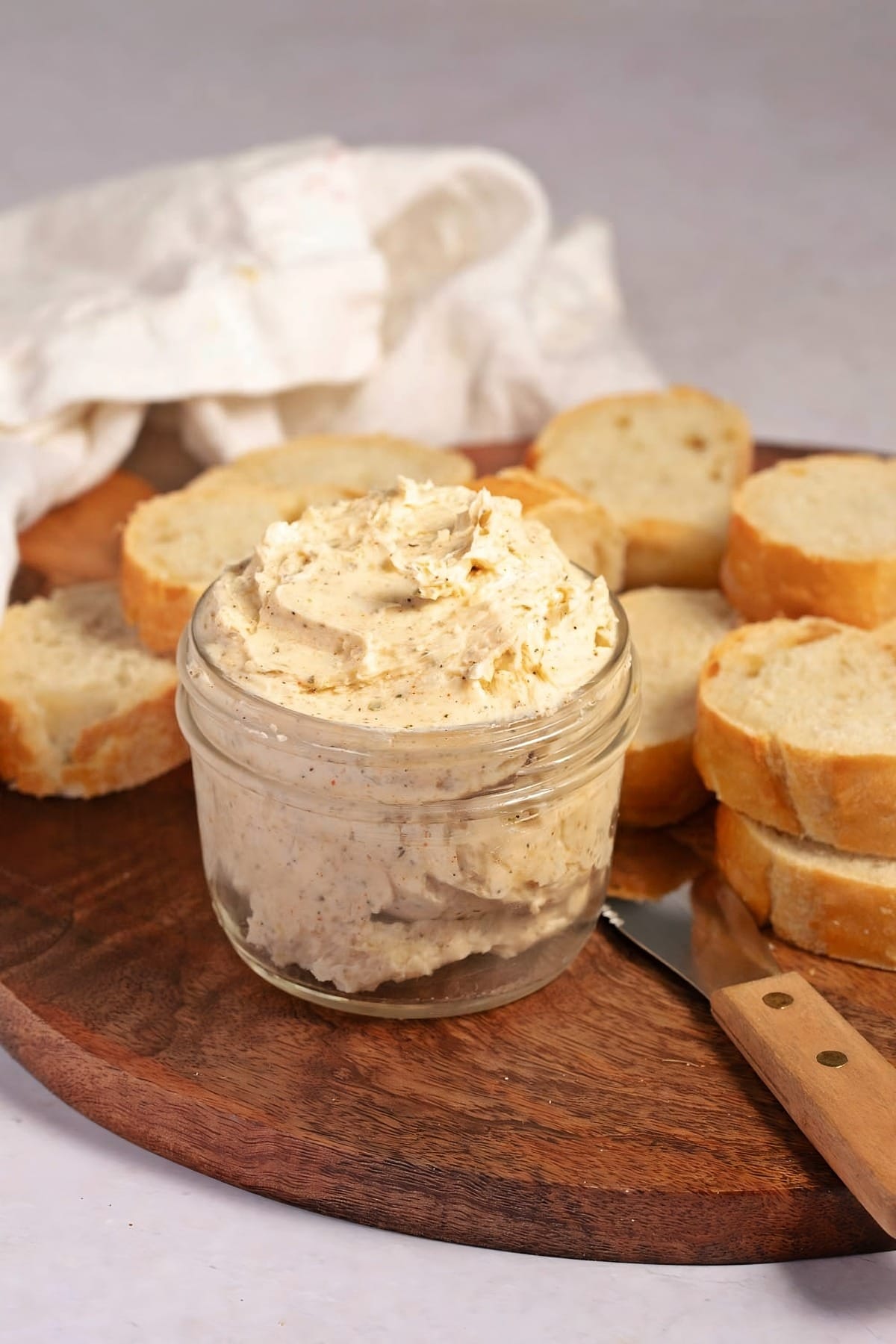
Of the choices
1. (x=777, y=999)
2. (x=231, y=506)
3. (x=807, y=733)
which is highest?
(x=807, y=733)

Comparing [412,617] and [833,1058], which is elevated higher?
[412,617]

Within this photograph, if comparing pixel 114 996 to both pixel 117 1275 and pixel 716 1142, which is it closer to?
pixel 117 1275

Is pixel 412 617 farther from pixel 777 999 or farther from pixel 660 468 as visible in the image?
pixel 660 468

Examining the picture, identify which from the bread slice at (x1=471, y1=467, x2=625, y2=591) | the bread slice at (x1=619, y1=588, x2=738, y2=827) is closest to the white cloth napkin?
the bread slice at (x1=471, y1=467, x2=625, y2=591)

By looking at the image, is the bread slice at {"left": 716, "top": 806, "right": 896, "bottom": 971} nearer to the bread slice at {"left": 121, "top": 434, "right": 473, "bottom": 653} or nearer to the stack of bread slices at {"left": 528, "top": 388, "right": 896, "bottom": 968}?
the stack of bread slices at {"left": 528, "top": 388, "right": 896, "bottom": 968}

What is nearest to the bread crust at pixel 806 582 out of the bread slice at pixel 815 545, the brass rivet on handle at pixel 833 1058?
the bread slice at pixel 815 545

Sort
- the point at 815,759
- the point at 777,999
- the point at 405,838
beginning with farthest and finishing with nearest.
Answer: the point at 815,759, the point at 777,999, the point at 405,838

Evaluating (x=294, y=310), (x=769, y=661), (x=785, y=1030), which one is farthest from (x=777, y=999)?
(x=294, y=310)
